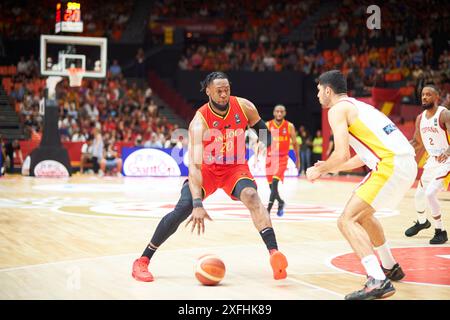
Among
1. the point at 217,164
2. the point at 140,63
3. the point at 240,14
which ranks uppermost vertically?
the point at 240,14

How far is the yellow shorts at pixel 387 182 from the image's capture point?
6453 millimetres

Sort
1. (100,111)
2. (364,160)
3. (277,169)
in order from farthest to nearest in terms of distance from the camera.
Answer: (100,111), (277,169), (364,160)

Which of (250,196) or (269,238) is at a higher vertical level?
(250,196)

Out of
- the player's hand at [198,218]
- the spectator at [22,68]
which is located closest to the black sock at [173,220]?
the player's hand at [198,218]

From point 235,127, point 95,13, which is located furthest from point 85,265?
point 95,13

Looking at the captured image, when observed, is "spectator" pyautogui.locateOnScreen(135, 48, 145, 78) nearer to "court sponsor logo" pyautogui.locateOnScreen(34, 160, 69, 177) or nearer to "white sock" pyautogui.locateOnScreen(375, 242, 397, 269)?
"court sponsor logo" pyautogui.locateOnScreen(34, 160, 69, 177)

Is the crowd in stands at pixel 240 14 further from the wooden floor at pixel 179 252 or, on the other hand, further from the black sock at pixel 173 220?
the black sock at pixel 173 220

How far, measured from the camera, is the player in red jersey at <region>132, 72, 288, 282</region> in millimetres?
7324

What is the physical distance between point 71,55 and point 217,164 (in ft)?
59.3

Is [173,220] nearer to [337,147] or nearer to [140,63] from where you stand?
[337,147]

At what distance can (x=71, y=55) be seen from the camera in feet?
80.9

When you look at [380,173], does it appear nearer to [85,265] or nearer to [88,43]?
[85,265]

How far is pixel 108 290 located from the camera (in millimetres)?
6543

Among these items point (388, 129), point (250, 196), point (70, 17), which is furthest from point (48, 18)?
point (388, 129)
